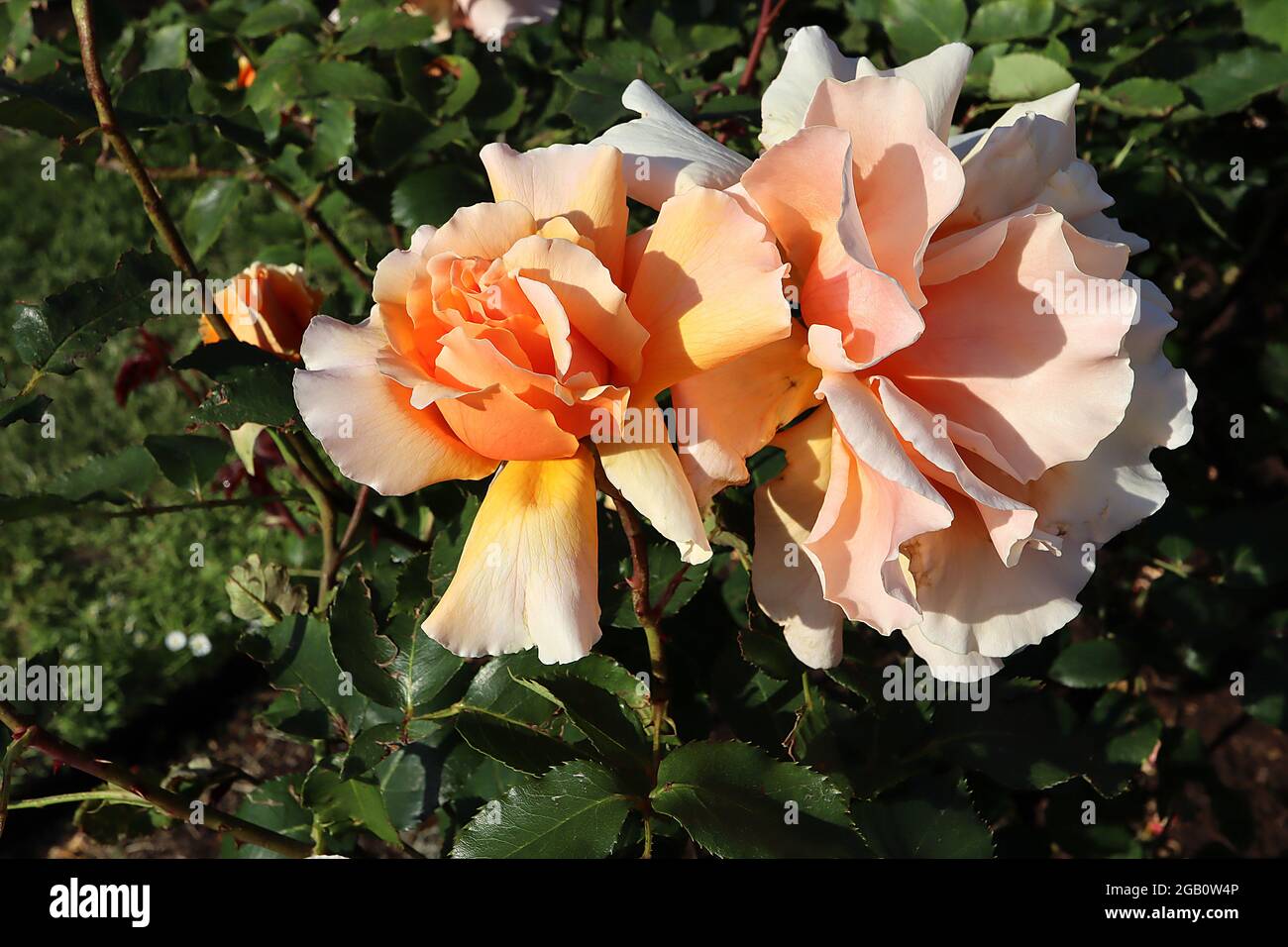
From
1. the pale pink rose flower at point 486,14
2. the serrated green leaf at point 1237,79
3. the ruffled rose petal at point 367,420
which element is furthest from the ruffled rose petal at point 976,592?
the pale pink rose flower at point 486,14

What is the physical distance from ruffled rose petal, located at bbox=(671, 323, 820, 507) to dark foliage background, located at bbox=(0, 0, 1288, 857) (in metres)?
0.22

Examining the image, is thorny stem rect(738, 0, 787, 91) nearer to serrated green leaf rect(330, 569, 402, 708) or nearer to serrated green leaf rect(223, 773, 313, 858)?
serrated green leaf rect(330, 569, 402, 708)

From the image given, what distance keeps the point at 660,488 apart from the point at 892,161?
0.29m

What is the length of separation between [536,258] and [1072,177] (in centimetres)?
44

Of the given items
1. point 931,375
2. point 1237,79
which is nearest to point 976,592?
point 931,375

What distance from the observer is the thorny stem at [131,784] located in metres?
0.94

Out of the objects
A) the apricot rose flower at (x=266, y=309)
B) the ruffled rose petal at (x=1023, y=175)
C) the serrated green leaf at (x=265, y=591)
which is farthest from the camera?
the serrated green leaf at (x=265, y=591)

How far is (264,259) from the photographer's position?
1.80 m

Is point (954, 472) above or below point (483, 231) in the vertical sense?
below

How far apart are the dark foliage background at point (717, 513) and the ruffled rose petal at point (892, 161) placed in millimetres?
344

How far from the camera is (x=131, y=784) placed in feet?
3.21

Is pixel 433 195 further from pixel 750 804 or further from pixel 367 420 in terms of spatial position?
pixel 750 804

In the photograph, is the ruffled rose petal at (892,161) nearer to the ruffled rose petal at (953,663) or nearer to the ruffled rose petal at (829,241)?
the ruffled rose petal at (829,241)

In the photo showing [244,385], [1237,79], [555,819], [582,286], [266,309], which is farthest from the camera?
[1237,79]
